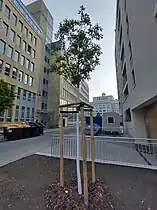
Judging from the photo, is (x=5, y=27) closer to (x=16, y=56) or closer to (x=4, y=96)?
(x=16, y=56)

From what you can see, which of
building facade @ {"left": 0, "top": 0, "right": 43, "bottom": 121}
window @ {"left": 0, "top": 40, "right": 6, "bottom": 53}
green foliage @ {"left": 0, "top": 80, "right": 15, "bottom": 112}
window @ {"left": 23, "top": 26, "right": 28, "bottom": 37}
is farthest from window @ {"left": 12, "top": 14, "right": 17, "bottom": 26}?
green foliage @ {"left": 0, "top": 80, "right": 15, "bottom": 112}

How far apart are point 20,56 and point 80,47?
46.2 feet

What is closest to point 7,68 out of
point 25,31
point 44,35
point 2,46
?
point 2,46

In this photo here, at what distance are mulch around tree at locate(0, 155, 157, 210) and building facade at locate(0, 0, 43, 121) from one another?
18643 mm

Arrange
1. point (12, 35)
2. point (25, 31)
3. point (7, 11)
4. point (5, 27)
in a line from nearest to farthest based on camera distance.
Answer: point (5, 27), point (7, 11), point (12, 35), point (25, 31)

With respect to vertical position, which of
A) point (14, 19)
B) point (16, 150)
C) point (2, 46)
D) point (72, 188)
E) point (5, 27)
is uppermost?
point (14, 19)

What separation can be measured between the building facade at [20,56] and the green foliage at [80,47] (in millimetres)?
9644

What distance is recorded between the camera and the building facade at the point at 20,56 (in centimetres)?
2197

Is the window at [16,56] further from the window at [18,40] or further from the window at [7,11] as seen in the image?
the window at [7,11]

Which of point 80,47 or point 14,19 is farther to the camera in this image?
point 14,19

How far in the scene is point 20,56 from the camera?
25.7 m

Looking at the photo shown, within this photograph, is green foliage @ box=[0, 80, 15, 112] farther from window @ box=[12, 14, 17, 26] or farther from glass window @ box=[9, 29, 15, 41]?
window @ box=[12, 14, 17, 26]

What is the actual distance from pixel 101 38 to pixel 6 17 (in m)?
16.3

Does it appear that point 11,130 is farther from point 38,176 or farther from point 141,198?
point 141,198
